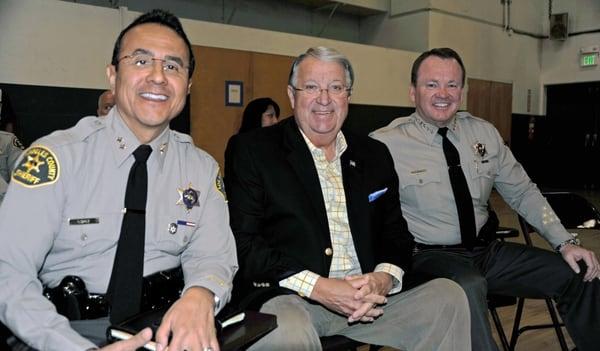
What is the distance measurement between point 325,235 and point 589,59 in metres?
10.9

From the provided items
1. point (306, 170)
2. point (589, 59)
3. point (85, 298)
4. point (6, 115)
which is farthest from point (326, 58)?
point (589, 59)

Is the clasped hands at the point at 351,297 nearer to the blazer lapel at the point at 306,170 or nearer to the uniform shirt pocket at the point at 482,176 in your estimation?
the blazer lapel at the point at 306,170

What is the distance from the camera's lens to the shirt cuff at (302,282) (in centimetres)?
167

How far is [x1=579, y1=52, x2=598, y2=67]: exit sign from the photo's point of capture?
10.5 metres

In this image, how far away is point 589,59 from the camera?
10.6 m

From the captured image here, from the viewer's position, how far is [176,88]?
1.50 m

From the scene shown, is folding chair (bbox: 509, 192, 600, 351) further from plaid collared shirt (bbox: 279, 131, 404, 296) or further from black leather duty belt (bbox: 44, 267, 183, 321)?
black leather duty belt (bbox: 44, 267, 183, 321)

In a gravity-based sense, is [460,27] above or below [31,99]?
above

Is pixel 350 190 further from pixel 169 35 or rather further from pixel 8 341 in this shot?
pixel 8 341

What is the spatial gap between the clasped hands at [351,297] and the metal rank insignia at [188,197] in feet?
1.56

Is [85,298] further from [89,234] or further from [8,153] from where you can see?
[8,153]

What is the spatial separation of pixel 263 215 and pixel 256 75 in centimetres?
587

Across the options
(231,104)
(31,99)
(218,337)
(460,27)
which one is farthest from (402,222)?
(460,27)

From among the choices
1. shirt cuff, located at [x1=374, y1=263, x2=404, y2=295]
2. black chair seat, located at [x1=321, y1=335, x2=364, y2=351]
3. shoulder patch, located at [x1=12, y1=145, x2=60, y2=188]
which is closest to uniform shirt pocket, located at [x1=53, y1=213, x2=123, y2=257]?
shoulder patch, located at [x1=12, y1=145, x2=60, y2=188]
